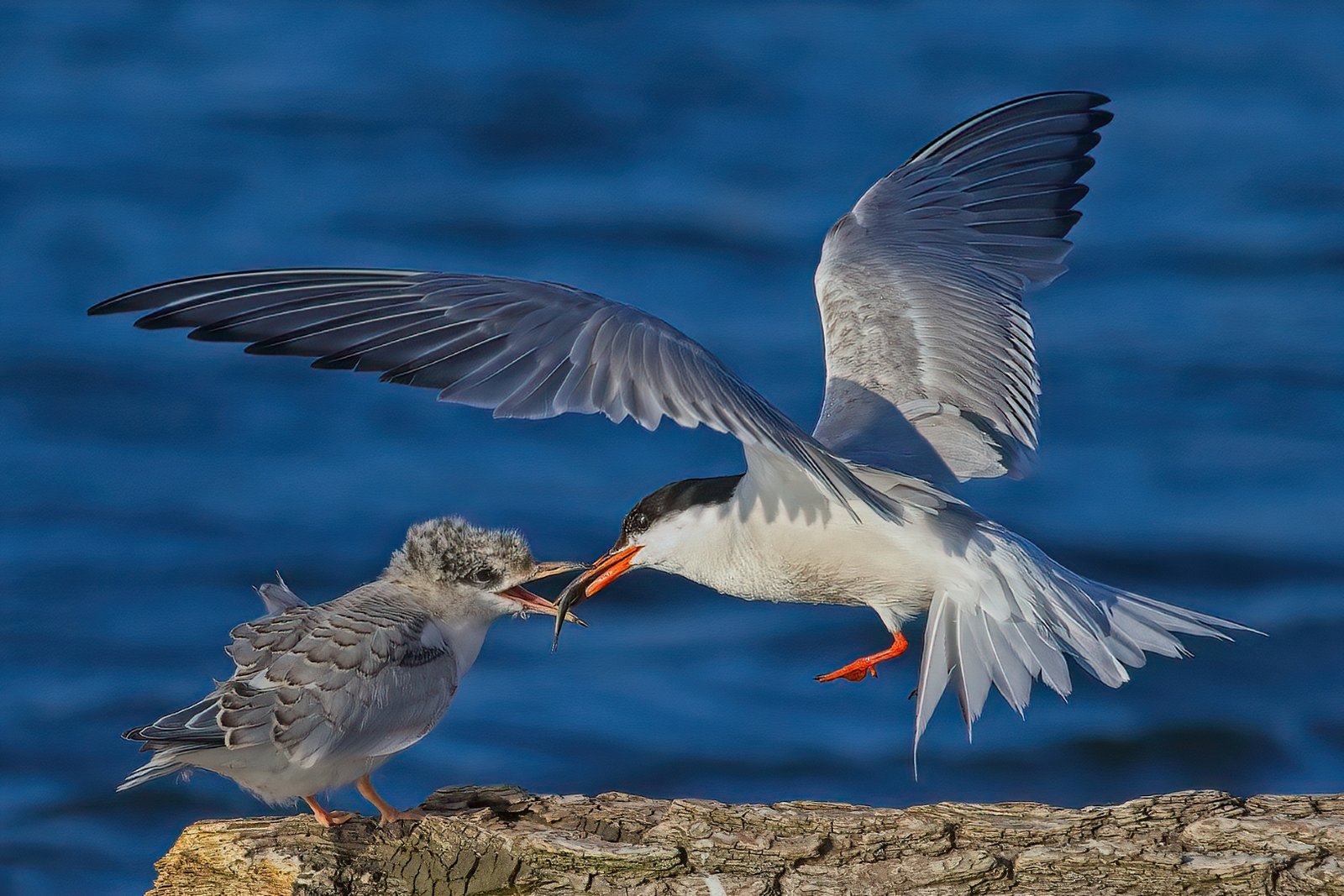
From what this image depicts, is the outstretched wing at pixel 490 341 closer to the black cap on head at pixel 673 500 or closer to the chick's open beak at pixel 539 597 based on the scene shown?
the black cap on head at pixel 673 500

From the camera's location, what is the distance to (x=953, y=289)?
7.45 metres

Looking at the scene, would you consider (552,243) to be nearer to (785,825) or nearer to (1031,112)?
(1031,112)

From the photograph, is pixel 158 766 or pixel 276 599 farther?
pixel 276 599

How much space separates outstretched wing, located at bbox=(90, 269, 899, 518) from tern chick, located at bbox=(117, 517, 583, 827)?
0.94 meters

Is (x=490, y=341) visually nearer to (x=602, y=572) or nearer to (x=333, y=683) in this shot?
(x=333, y=683)

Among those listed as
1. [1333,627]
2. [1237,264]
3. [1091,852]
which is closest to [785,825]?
[1091,852]

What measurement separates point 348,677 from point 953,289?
327 cm

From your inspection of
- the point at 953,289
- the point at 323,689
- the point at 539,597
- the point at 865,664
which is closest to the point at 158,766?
the point at 323,689

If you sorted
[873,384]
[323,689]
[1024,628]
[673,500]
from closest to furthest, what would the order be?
[323,689]
[1024,628]
[673,500]
[873,384]

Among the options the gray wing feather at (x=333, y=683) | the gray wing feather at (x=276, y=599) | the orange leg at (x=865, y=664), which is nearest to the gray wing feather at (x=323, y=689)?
the gray wing feather at (x=333, y=683)

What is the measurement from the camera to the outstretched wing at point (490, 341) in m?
4.97

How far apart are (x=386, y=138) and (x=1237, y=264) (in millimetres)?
6813

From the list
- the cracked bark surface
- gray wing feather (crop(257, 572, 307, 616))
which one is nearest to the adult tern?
the cracked bark surface

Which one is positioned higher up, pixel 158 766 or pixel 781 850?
pixel 158 766
